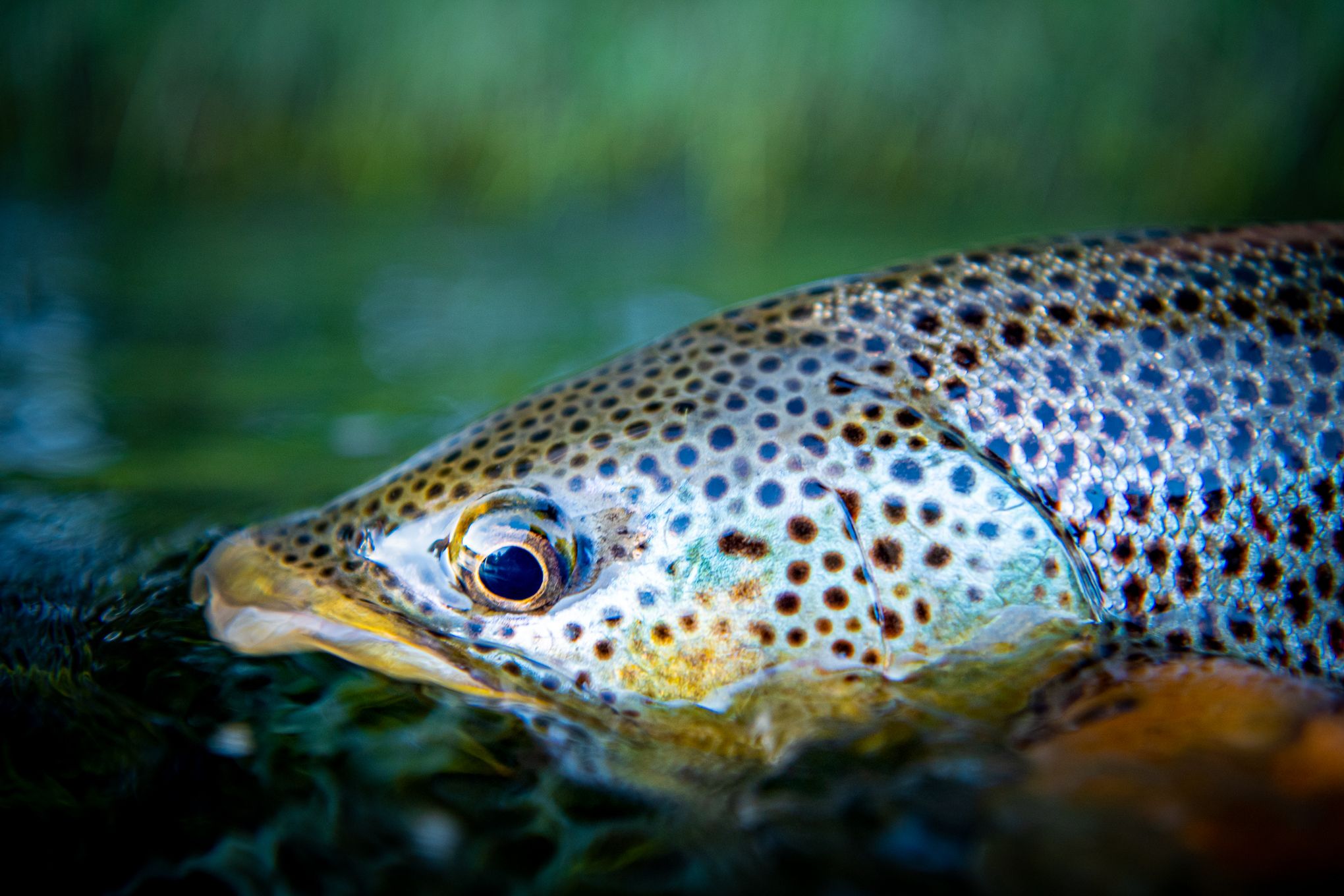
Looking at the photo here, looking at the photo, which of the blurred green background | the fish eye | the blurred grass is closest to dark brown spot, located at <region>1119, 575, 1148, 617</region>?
the fish eye

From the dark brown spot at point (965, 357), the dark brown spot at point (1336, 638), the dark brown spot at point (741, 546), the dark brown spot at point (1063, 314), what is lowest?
the dark brown spot at point (1336, 638)

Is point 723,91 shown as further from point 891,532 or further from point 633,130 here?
point 891,532

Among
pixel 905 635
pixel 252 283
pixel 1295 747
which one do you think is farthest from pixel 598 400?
pixel 252 283

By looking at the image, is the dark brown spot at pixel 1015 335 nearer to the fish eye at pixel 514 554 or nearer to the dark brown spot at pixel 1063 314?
the dark brown spot at pixel 1063 314

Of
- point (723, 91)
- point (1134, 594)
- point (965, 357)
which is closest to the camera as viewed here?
point (1134, 594)

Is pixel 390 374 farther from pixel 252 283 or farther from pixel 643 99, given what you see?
pixel 643 99

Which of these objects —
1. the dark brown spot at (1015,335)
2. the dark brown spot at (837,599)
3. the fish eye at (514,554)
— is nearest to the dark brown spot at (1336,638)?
the dark brown spot at (1015,335)

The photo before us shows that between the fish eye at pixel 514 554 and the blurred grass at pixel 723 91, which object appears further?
the blurred grass at pixel 723 91

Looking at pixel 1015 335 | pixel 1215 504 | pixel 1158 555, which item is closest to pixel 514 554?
pixel 1015 335
